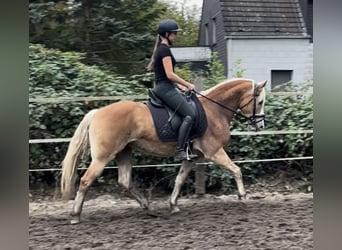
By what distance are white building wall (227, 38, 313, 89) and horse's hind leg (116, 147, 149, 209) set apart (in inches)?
68.4

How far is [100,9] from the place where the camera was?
671 centimetres

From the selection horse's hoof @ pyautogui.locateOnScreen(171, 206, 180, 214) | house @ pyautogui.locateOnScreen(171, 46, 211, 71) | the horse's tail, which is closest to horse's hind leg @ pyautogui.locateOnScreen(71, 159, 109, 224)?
the horse's tail

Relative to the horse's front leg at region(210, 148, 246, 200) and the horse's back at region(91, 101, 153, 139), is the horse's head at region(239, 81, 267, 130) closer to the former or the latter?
the horse's front leg at region(210, 148, 246, 200)

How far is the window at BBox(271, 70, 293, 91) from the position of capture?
5457 millimetres

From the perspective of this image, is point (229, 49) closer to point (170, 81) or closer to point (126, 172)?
point (170, 81)

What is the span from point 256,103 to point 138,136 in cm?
112

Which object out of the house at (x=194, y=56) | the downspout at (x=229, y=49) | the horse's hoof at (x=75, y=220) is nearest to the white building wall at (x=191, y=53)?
the house at (x=194, y=56)

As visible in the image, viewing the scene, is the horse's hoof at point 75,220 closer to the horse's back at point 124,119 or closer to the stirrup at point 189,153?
the horse's back at point 124,119

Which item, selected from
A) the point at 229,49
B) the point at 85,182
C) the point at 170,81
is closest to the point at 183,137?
the point at 170,81

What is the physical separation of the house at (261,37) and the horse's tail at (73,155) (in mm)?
1946

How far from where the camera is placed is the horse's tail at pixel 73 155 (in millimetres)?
4152

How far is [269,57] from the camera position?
18.2 feet
